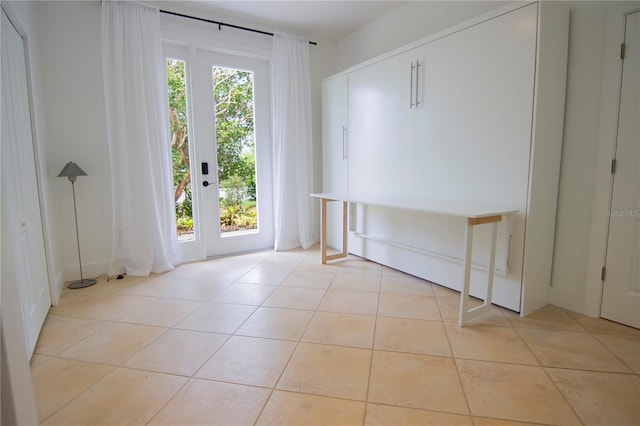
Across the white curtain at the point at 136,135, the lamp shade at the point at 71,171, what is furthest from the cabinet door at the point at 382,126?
the lamp shade at the point at 71,171

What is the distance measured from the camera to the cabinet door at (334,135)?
3.76 metres

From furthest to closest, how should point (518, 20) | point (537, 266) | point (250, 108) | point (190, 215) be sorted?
point (250, 108), point (190, 215), point (537, 266), point (518, 20)

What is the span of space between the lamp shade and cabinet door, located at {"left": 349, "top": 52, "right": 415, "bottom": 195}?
99.1 inches

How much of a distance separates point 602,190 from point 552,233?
40 cm

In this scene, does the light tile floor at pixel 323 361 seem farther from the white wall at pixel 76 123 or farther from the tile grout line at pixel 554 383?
the white wall at pixel 76 123

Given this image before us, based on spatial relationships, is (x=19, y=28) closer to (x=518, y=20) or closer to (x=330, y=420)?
(x=330, y=420)

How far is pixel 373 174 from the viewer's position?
3402mm

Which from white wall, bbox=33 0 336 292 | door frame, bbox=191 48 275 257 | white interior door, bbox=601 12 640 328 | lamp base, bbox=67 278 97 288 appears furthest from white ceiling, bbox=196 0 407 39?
lamp base, bbox=67 278 97 288

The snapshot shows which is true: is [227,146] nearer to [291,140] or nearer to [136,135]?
[291,140]

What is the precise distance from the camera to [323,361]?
1.80 m

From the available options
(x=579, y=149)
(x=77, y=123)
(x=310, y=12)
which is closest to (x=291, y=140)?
(x=310, y=12)

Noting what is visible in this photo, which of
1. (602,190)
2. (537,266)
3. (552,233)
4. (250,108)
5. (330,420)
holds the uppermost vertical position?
(250,108)

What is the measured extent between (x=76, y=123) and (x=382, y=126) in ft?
9.03

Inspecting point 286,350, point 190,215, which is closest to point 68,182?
point 190,215
